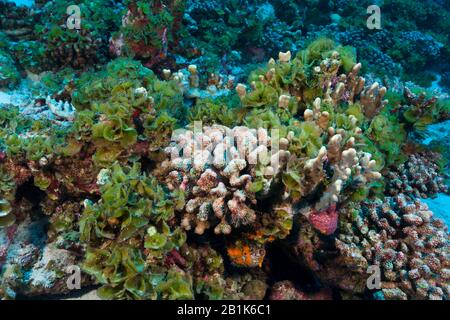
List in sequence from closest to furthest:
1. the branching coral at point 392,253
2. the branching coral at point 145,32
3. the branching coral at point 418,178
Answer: the branching coral at point 392,253, the branching coral at point 418,178, the branching coral at point 145,32

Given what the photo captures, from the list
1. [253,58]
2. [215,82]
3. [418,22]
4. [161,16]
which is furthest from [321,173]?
[418,22]

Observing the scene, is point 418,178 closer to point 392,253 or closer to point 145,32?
point 392,253

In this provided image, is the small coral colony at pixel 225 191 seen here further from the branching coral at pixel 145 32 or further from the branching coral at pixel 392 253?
the branching coral at pixel 145 32

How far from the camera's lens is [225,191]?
10.0 ft

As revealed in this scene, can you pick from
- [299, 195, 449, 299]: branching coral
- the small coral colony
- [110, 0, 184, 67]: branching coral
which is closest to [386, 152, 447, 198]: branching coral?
Answer: the small coral colony

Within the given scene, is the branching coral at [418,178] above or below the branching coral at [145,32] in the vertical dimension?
below

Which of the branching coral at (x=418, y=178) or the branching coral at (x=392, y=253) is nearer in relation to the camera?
the branching coral at (x=392, y=253)

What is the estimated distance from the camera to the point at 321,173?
313 centimetres

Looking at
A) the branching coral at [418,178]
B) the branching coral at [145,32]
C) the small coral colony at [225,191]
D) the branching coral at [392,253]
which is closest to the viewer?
the small coral colony at [225,191]

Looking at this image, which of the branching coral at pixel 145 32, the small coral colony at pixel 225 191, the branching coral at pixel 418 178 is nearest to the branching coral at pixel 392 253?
the small coral colony at pixel 225 191

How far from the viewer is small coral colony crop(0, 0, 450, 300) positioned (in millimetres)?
2963

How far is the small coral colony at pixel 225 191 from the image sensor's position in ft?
9.72

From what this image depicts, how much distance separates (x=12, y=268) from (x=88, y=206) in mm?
1177
